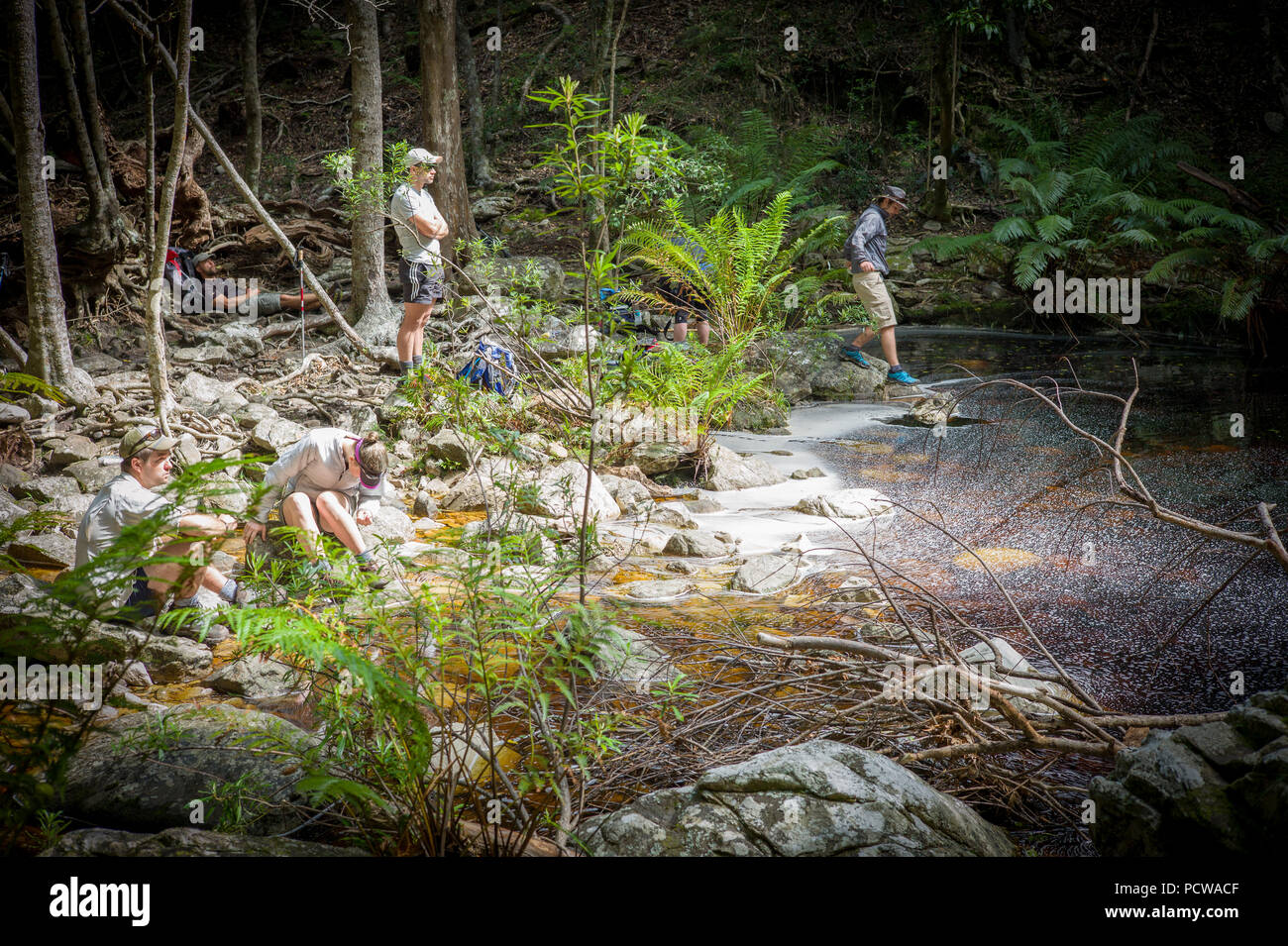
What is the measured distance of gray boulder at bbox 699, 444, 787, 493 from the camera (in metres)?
6.56

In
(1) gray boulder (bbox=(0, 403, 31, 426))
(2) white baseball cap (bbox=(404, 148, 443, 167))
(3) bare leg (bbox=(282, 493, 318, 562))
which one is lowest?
(3) bare leg (bbox=(282, 493, 318, 562))

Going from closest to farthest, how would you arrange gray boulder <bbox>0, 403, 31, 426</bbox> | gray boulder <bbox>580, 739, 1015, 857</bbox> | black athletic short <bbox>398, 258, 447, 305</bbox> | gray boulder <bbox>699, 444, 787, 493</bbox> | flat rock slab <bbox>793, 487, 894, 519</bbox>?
gray boulder <bbox>580, 739, 1015, 857</bbox>
flat rock slab <bbox>793, 487, 894, 519</bbox>
gray boulder <bbox>699, 444, 787, 493</bbox>
gray boulder <bbox>0, 403, 31, 426</bbox>
black athletic short <bbox>398, 258, 447, 305</bbox>

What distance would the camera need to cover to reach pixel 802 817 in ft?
7.59

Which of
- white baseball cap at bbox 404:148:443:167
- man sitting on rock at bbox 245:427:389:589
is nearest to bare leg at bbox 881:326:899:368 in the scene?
white baseball cap at bbox 404:148:443:167

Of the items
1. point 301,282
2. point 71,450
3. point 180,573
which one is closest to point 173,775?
point 180,573

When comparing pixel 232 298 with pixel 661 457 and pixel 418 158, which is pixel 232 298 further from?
pixel 661 457

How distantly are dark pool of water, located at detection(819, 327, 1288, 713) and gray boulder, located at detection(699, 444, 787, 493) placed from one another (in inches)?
26.7

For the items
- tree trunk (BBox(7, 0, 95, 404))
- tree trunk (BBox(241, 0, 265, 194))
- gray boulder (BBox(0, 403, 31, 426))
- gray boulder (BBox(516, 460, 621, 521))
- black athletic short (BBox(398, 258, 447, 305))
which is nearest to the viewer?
gray boulder (BBox(516, 460, 621, 521))

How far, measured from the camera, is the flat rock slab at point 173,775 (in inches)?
106

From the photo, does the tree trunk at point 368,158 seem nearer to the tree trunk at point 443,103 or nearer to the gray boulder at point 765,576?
the tree trunk at point 443,103

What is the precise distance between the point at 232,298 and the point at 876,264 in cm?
814

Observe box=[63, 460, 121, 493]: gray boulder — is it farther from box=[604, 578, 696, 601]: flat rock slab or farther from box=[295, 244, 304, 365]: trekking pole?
box=[604, 578, 696, 601]: flat rock slab

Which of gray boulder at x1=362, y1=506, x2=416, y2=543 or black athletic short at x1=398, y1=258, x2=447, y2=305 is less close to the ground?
black athletic short at x1=398, y1=258, x2=447, y2=305

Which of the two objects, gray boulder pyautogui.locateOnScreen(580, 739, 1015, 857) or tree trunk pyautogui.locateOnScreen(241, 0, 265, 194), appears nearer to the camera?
gray boulder pyautogui.locateOnScreen(580, 739, 1015, 857)
